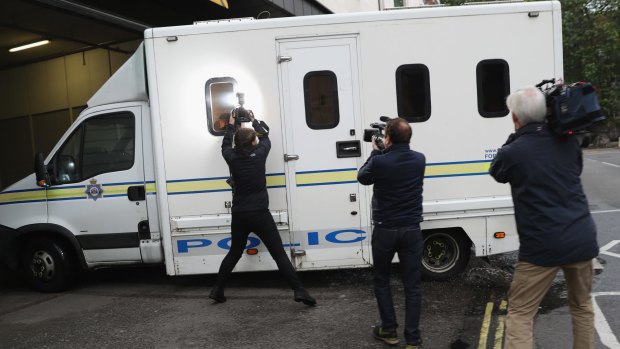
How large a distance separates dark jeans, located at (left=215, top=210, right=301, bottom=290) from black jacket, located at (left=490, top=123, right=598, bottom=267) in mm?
2762

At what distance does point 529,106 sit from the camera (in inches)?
133

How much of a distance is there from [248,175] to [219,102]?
1028 millimetres

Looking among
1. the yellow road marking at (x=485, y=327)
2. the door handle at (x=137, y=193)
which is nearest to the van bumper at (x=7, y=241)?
the door handle at (x=137, y=193)

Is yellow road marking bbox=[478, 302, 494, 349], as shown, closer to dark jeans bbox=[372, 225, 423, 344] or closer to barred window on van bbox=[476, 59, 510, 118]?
dark jeans bbox=[372, 225, 423, 344]

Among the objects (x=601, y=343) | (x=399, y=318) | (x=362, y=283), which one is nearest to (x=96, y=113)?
(x=362, y=283)

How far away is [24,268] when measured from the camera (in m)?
6.91

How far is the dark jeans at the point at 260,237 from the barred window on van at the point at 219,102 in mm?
1053

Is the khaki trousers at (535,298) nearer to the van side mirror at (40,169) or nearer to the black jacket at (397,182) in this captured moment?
the black jacket at (397,182)

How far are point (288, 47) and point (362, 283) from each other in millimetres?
2833

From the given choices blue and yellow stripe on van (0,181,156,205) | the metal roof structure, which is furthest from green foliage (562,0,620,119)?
blue and yellow stripe on van (0,181,156,205)

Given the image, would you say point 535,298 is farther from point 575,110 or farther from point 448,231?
point 448,231

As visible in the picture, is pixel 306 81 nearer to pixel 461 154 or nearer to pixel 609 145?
pixel 461 154

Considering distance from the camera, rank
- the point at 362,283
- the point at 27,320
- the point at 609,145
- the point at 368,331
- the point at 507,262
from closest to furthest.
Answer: the point at 368,331
the point at 27,320
the point at 362,283
the point at 507,262
the point at 609,145

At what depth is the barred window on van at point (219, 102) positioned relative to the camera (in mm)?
6059
